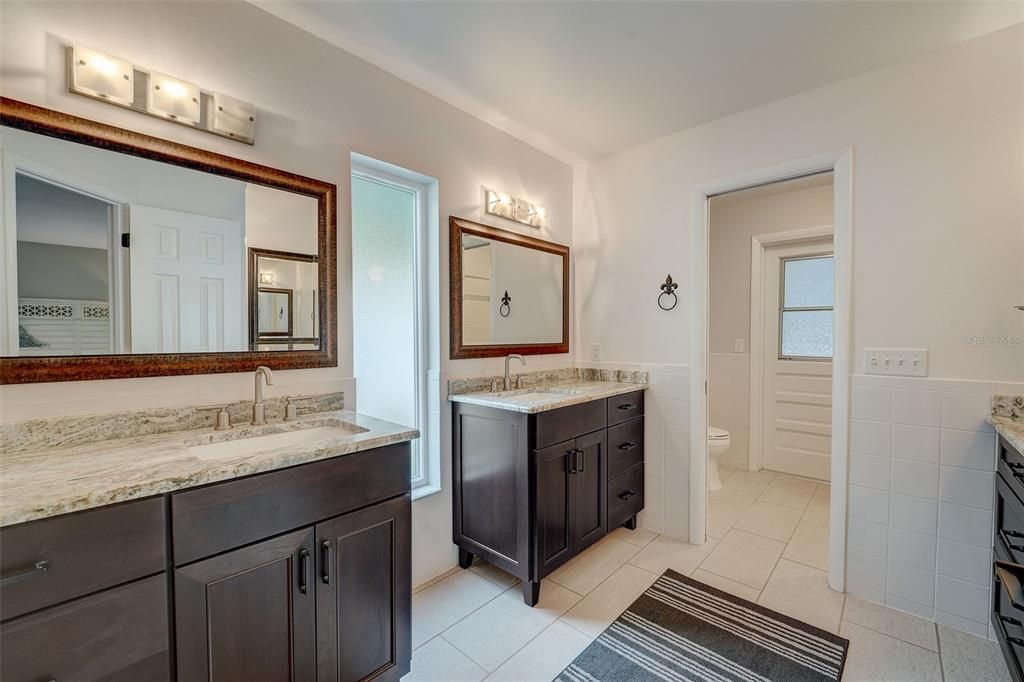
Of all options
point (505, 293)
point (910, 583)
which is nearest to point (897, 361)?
point (910, 583)

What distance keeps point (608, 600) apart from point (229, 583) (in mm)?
1621

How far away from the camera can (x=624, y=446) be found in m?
2.56

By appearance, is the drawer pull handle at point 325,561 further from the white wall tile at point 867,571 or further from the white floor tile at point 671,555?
the white wall tile at point 867,571

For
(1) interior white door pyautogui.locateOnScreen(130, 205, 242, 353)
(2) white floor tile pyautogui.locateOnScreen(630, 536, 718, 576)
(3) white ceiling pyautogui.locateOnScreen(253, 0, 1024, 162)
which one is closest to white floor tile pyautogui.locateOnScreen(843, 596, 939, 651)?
(2) white floor tile pyautogui.locateOnScreen(630, 536, 718, 576)

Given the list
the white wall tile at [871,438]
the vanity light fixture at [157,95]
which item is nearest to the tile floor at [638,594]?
the white wall tile at [871,438]

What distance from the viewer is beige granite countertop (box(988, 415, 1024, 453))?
1.42 meters

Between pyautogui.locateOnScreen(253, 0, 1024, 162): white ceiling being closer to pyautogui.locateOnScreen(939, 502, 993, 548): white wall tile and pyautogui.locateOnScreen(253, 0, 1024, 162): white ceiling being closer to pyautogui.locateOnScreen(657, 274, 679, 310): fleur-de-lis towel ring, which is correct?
pyautogui.locateOnScreen(657, 274, 679, 310): fleur-de-lis towel ring

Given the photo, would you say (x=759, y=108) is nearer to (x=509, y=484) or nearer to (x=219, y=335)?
(x=509, y=484)

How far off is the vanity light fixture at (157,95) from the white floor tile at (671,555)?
2.72m

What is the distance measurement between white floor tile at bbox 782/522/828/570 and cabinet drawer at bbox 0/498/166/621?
285cm

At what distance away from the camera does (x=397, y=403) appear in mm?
2307

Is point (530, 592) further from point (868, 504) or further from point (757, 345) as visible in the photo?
point (757, 345)

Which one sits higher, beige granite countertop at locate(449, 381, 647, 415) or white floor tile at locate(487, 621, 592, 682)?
beige granite countertop at locate(449, 381, 647, 415)

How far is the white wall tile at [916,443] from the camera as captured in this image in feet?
6.16
